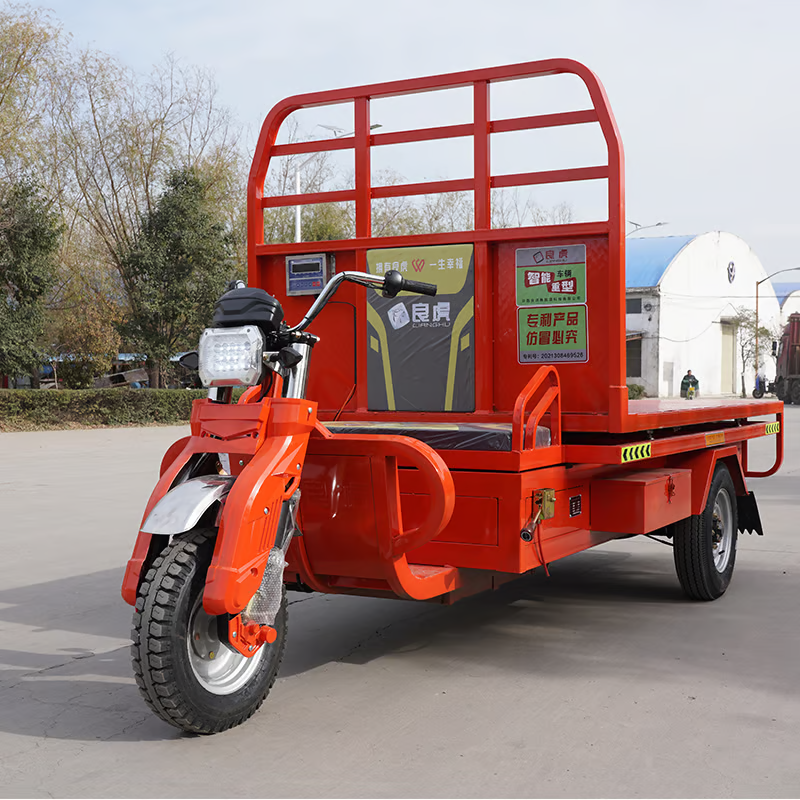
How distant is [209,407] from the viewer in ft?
14.1

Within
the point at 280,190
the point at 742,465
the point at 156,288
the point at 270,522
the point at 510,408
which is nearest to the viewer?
the point at 270,522

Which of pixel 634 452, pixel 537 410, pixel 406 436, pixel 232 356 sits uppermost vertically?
pixel 232 356

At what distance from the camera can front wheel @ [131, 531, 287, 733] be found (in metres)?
3.87

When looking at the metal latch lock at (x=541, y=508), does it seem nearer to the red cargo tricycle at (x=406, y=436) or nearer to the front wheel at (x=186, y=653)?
the red cargo tricycle at (x=406, y=436)

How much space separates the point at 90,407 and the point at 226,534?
24.1m

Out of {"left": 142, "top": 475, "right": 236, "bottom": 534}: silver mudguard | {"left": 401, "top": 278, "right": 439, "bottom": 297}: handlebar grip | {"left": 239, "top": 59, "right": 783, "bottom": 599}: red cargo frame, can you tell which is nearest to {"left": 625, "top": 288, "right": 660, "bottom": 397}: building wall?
{"left": 239, "top": 59, "right": 783, "bottom": 599}: red cargo frame

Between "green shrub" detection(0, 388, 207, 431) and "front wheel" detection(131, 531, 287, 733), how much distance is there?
877 inches

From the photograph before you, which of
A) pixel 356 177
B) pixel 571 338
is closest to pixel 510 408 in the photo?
pixel 571 338

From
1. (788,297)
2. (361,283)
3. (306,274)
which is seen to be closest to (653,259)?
(788,297)

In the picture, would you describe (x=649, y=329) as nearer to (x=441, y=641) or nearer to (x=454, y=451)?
(x=441, y=641)

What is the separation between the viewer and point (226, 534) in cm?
391

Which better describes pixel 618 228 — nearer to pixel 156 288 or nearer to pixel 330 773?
pixel 330 773

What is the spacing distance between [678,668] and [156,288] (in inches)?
994

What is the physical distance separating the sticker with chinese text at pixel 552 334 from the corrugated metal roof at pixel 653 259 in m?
42.2
